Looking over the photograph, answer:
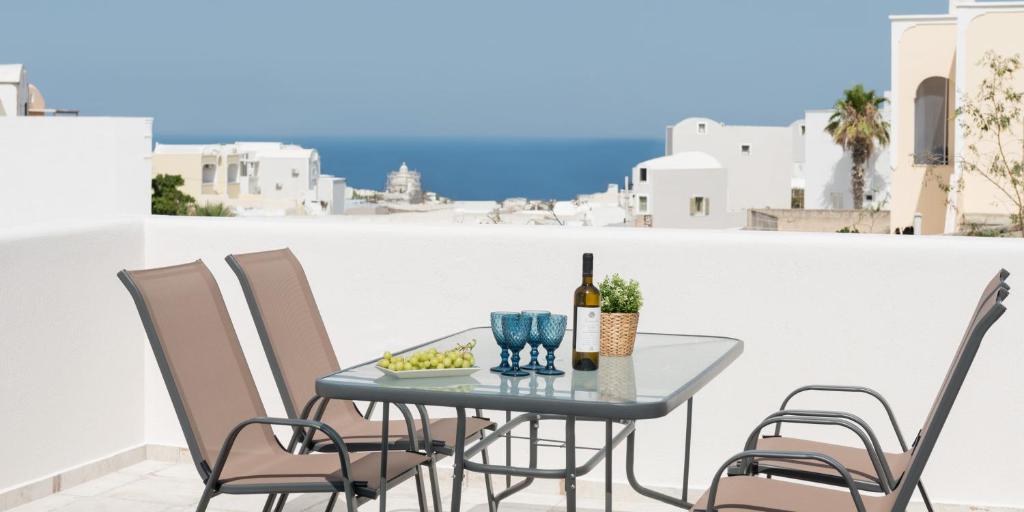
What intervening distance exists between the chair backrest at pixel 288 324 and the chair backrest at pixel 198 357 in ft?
0.52

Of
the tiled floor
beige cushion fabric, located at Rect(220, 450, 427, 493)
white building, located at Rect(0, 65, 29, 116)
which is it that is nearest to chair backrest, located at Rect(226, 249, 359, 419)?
beige cushion fabric, located at Rect(220, 450, 427, 493)

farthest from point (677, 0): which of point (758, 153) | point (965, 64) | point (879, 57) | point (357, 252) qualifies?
point (357, 252)

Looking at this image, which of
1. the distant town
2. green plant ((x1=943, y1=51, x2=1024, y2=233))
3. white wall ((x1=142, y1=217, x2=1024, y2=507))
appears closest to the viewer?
white wall ((x1=142, y1=217, x2=1024, y2=507))

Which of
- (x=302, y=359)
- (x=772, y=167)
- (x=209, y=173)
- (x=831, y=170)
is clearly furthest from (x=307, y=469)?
(x=209, y=173)

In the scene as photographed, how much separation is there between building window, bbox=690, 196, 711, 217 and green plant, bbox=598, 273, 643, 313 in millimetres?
49366

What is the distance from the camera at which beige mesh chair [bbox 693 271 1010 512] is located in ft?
9.78

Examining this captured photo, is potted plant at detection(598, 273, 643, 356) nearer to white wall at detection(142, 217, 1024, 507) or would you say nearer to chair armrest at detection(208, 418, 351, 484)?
chair armrest at detection(208, 418, 351, 484)

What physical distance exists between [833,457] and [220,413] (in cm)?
184

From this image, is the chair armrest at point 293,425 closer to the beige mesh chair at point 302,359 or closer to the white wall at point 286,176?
the beige mesh chair at point 302,359

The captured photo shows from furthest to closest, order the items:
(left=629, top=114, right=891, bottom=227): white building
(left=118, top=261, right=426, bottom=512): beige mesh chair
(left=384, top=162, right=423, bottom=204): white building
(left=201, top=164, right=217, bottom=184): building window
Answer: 1. (left=384, top=162, right=423, bottom=204): white building
2. (left=201, top=164, right=217, bottom=184): building window
3. (left=629, top=114, right=891, bottom=227): white building
4. (left=118, top=261, right=426, bottom=512): beige mesh chair

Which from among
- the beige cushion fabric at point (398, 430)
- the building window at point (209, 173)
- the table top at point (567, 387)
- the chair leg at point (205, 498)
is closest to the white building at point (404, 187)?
the building window at point (209, 173)

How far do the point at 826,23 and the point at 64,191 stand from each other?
138 metres

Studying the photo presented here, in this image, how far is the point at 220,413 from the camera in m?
3.93

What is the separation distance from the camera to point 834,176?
57.5 metres
